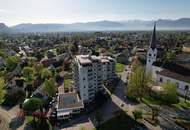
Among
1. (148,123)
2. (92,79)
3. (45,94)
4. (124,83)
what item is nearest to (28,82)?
(45,94)

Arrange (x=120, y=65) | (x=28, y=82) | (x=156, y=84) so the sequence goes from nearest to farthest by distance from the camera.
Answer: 1. (x=156, y=84)
2. (x=28, y=82)
3. (x=120, y=65)

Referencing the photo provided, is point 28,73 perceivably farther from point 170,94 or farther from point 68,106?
point 170,94

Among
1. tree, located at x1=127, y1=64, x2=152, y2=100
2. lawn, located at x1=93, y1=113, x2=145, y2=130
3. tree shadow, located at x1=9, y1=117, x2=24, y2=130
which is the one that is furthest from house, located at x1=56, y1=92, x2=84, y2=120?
tree, located at x1=127, y1=64, x2=152, y2=100

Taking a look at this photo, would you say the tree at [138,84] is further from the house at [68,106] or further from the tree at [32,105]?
the tree at [32,105]

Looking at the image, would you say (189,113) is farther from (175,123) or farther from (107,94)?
(107,94)

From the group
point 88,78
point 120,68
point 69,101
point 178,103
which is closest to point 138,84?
point 178,103

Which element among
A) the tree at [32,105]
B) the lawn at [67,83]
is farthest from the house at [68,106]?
the lawn at [67,83]

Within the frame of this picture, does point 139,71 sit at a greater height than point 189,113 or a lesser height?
greater
